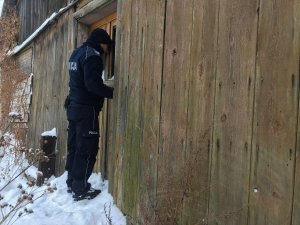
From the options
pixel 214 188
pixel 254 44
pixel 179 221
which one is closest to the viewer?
pixel 254 44

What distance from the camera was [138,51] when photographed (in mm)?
4301

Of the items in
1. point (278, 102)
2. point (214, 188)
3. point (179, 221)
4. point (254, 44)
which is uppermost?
point (254, 44)

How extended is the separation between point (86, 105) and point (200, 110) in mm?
2223

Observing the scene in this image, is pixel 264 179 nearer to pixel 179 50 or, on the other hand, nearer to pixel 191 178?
pixel 191 178

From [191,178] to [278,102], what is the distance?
976 mm

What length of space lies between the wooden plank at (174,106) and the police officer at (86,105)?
4.70 ft

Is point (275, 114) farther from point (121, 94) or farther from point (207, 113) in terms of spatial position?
point (121, 94)

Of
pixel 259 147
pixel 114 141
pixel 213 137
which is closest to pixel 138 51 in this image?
pixel 114 141

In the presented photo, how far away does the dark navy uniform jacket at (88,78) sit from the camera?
4.98 meters

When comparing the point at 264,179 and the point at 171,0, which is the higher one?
the point at 171,0

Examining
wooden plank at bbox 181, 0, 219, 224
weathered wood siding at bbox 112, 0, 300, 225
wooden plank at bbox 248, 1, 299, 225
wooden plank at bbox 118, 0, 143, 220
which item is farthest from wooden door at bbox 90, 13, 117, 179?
wooden plank at bbox 248, 1, 299, 225

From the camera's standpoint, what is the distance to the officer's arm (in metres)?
4.94

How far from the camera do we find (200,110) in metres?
3.24

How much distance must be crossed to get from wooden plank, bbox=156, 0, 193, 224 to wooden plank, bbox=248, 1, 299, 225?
2.45ft
